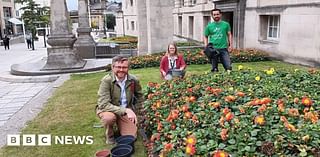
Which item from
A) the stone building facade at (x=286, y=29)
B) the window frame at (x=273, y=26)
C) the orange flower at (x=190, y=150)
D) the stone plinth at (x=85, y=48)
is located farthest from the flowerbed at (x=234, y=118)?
the stone plinth at (x=85, y=48)

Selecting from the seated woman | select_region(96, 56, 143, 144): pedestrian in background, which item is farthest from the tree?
select_region(96, 56, 143, 144): pedestrian in background

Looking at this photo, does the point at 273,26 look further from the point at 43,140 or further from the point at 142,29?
the point at 43,140

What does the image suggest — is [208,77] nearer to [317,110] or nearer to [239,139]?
[317,110]

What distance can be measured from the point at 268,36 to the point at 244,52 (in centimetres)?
219

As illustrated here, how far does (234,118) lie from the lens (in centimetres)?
307

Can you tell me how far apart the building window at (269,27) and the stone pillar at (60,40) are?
27.2 feet

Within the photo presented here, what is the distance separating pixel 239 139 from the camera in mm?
2646

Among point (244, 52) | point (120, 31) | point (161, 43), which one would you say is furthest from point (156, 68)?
point (120, 31)

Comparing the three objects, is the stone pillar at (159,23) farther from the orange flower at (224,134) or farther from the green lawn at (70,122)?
the orange flower at (224,134)

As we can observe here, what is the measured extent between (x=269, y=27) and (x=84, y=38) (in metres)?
9.46

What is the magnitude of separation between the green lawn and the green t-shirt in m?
2.01

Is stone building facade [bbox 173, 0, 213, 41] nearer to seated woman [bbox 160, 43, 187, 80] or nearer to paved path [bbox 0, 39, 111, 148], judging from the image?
paved path [bbox 0, 39, 111, 148]

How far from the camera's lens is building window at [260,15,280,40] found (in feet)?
45.0

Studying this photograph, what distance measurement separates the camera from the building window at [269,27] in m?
13.7
